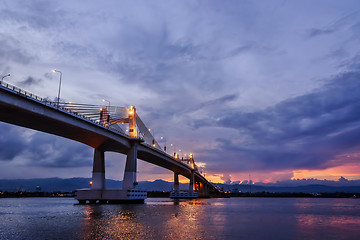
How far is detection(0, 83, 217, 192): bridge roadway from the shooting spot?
135ft

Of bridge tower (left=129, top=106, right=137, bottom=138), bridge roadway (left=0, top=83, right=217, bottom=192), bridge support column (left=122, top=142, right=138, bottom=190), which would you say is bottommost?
bridge support column (left=122, top=142, right=138, bottom=190)

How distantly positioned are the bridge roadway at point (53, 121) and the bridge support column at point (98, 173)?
201 centimetres

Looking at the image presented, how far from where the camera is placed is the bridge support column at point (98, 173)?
229 feet

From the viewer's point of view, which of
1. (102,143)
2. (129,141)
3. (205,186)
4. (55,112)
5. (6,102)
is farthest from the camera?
(205,186)

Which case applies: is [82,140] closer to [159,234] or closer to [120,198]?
[120,198]

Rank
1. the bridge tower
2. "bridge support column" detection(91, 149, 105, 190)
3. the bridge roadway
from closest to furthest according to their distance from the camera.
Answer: the bridge roadway < "bridge support column" detection(91, 149, 105, 190) < the bridge tower

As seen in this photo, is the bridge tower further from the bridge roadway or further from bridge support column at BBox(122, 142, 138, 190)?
bridge support column at BBox(122, 142, 138, 190)

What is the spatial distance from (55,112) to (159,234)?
32236 mm

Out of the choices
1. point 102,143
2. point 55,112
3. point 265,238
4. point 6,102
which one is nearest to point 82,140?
point 102,143

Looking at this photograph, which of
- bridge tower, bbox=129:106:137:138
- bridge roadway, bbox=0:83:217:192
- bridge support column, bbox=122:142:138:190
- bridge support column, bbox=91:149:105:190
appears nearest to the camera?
bridge roadway, bbox=0:83:217:192

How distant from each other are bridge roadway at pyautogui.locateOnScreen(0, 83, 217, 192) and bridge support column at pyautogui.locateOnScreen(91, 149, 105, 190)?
2006 mm

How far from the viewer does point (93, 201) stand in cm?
7244

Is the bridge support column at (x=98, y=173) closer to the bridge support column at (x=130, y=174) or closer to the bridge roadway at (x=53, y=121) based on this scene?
the bridge roadway at (x=53, y=121)

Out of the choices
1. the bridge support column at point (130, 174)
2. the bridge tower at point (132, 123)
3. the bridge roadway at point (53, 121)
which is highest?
the bridge tower at point (132, 123)
